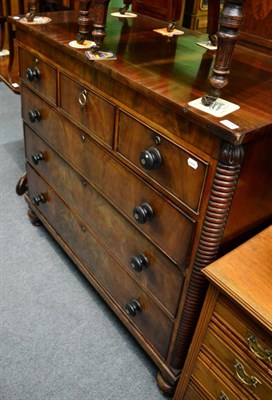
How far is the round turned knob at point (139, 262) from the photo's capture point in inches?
46.1

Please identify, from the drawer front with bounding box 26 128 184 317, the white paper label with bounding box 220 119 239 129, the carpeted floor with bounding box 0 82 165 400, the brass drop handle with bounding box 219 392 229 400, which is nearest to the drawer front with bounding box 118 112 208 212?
the white paper label with bounding box 220 119 239 129

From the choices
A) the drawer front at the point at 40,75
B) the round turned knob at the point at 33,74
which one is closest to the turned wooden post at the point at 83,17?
the drawer front at the point at 40,75

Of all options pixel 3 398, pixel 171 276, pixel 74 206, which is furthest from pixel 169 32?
pixel 3 398

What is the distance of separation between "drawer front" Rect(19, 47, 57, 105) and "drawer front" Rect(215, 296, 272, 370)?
0.91m

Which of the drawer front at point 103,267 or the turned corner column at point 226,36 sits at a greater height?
the turned corner column at point 226,36

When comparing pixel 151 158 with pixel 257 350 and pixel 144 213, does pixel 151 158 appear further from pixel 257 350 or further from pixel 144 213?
pixel 257 350

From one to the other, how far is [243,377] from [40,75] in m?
1.16

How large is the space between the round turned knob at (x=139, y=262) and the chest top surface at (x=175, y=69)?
1.60 feet

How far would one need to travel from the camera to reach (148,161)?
96 cm

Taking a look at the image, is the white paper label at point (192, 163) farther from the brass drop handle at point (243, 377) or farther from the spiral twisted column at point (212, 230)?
the brass drop handle at point (243, 377)

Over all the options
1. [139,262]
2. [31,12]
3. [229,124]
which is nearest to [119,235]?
[139,262]

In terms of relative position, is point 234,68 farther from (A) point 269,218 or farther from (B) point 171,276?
(B) point 171,276

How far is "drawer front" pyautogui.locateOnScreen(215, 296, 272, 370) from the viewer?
0.82m

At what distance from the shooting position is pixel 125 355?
1.46 meters
